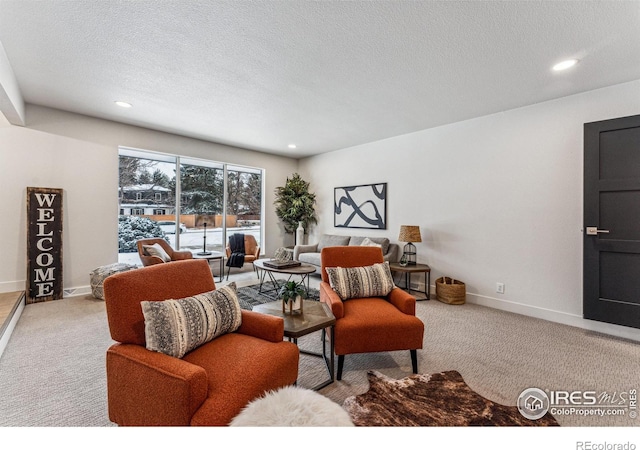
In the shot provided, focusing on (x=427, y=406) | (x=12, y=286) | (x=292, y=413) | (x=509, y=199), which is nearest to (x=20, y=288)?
(x=12, y=286)

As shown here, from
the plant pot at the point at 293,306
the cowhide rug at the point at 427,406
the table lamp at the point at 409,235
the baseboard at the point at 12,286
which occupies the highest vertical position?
the table lamp at the point at 409,235

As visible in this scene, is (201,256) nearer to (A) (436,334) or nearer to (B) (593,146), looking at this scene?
(A) (436,334)

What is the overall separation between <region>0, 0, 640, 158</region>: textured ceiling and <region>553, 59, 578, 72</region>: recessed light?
69mm

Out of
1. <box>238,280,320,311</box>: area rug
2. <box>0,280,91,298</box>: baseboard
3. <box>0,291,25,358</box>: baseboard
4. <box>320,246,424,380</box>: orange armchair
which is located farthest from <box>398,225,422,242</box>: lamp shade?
<box>0,280,91,298</box>: baseboard

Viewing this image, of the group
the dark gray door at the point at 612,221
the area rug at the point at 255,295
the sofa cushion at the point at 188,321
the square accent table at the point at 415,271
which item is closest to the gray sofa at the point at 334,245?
the square accent table at the point at 415,271

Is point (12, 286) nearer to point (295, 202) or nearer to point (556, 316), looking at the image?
point (295, 202)

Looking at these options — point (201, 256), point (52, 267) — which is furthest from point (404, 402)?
point (52, 267)

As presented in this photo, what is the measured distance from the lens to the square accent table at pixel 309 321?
5.74 feet

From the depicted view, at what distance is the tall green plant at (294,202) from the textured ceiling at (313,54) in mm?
2540

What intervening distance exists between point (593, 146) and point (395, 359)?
9.74 ft

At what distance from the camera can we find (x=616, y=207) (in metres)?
2.72

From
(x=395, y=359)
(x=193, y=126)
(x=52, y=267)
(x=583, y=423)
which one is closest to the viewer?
(x=583, y=423)

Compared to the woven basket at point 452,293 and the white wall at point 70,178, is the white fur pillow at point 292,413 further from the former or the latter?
the white wall at point 70,178

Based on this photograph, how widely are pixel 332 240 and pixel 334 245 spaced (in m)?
0.12
